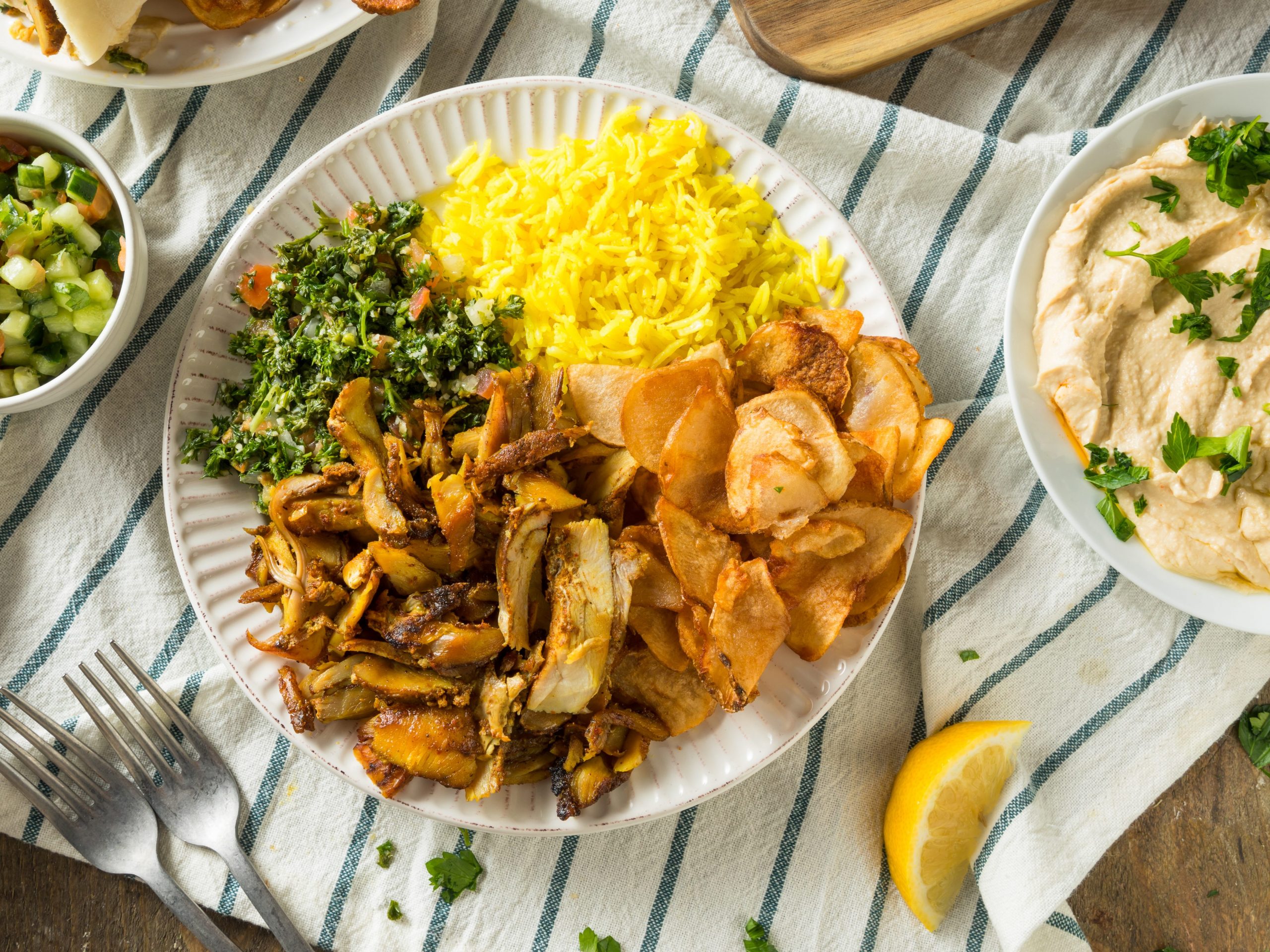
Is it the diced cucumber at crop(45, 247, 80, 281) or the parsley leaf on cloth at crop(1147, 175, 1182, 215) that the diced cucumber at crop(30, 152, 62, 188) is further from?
the parsley leaf on cloth at crop(1147, 175, 1182, 215)

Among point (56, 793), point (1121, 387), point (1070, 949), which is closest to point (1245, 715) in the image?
point (1070, 949)

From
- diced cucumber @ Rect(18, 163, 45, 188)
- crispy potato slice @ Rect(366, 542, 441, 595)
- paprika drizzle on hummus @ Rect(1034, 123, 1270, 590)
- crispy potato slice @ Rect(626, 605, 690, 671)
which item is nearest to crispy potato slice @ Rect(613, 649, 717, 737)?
crispy potato slice @ Rect(626, 605, 690, 671)

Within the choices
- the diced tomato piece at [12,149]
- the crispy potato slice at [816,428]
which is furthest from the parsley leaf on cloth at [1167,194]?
the diced tomato piece at [12,149]

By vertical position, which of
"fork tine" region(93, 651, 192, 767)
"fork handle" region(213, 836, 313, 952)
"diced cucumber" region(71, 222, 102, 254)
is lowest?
"fork handle" region(213, 836, 313, 952)

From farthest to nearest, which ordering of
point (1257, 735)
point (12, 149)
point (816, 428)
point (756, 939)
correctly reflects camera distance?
point (1257, 735), point (756, 939), point (12, 149), point (816, 428)

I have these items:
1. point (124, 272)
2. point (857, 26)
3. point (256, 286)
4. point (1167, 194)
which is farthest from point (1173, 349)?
point (124, 272)

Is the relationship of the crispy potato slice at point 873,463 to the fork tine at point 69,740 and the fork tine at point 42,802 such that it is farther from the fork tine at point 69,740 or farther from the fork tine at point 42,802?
the fork tine at point 42,802

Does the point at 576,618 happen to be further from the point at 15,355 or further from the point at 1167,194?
the point at 1167,194

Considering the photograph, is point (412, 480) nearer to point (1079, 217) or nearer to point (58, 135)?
point (58, 135)


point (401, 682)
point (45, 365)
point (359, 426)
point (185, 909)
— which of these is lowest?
point (185, 909)
